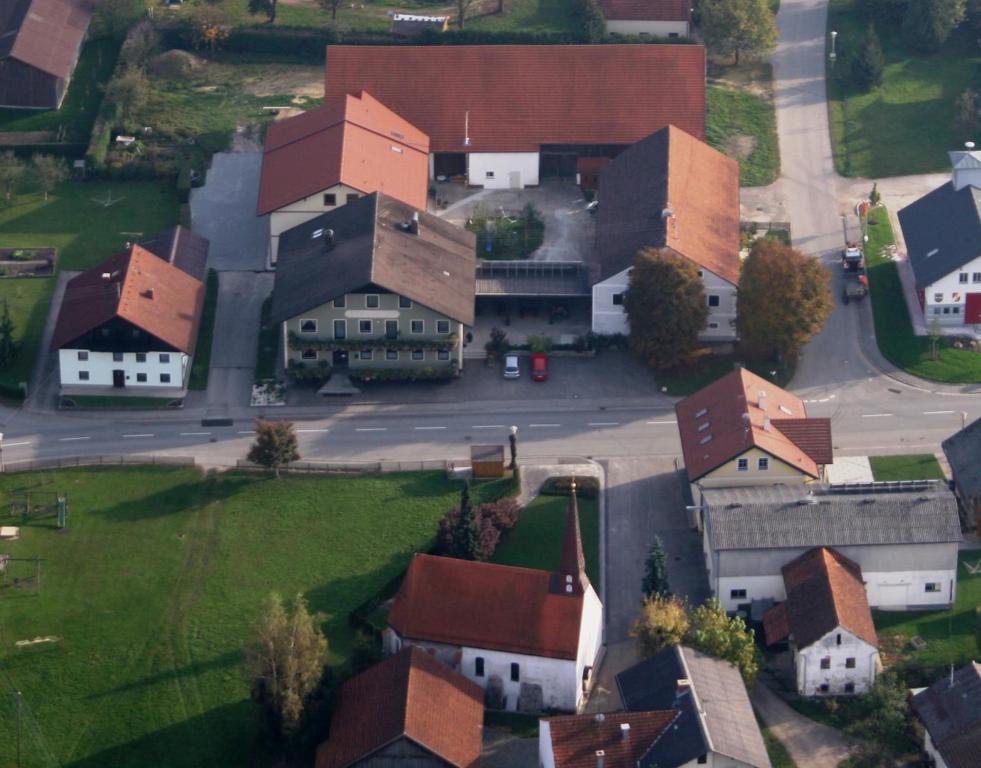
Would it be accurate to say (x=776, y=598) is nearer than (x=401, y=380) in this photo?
Yes

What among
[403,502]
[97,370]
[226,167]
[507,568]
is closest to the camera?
[507,568]

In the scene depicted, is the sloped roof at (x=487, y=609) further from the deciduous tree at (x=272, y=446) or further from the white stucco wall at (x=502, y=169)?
the white stucco wall at (x=502, y=169)

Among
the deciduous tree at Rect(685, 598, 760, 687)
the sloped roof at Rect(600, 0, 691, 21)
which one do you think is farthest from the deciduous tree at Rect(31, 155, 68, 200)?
the deciduous tree at Rect(685, 598, 760, 687)

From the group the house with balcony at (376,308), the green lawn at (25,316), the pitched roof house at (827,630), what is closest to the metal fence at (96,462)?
the green lawn at (25,316)

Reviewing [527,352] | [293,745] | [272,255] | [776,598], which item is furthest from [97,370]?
[776,598]

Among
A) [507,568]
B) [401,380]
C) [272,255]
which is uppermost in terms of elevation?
[272,255]

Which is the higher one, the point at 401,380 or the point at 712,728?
the point at 401,380

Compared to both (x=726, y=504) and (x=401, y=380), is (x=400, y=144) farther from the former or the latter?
(x=726, y=504)

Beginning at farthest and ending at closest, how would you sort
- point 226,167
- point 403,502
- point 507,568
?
1. point 226,167
2. point 403,502
3. point 507,568
